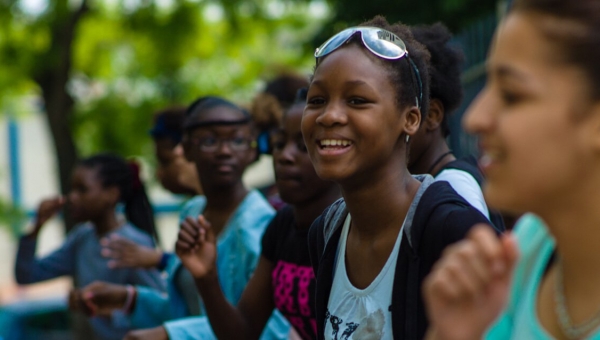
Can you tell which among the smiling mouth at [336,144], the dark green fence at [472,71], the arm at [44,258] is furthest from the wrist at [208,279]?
the arm at [44,258]

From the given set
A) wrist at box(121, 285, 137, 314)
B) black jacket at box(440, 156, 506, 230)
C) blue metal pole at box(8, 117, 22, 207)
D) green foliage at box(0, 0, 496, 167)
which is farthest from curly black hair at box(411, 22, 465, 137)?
blue metal pole at box(8, 117, 22, 207)

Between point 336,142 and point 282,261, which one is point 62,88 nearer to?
point 282,261

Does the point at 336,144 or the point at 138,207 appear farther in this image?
the point at 138,207

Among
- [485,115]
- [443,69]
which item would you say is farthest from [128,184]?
[485,115]

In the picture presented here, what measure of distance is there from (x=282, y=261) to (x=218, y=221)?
1.13m

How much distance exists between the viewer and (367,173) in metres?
2.92

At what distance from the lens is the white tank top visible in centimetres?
271

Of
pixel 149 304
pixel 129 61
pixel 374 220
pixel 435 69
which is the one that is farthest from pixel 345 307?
pixel 129 61

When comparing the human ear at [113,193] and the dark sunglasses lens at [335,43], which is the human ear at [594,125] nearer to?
the dark sunglasses lens at [335,43]

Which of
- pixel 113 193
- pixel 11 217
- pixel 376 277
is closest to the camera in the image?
pixel 376 277

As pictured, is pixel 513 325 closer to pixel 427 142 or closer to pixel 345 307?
pixel 345 307

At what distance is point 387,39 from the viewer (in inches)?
118

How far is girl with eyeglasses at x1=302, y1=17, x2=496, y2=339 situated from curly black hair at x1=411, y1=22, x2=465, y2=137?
0.85 metres

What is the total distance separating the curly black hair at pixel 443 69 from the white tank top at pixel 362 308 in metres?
1.26
